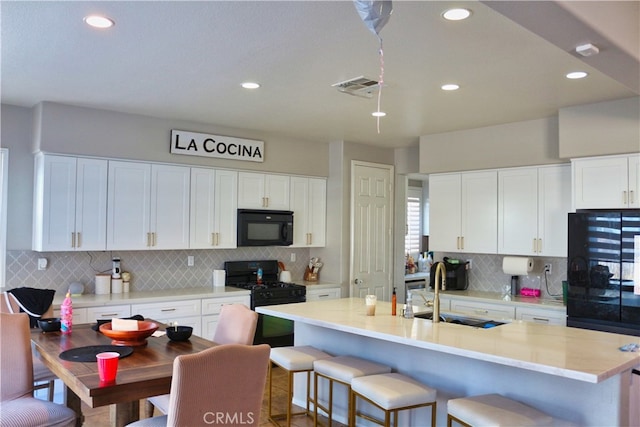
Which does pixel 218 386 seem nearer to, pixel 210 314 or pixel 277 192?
pixel 210 314

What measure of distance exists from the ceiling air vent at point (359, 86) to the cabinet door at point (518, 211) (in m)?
2.01

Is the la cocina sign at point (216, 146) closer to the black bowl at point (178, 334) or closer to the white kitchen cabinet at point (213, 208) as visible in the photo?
the white kitchen cabinet at point (213, 208)

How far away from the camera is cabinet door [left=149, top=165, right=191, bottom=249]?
5.04m

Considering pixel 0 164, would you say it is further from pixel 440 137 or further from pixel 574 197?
pixel 574 197

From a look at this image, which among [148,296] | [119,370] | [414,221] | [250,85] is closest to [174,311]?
[148,296]

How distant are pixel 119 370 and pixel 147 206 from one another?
288cm

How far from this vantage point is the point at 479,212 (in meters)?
5.43

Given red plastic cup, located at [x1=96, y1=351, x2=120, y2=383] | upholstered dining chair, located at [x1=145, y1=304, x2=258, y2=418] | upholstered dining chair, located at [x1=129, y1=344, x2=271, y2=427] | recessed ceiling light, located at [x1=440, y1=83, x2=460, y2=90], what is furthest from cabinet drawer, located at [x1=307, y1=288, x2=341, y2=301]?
red plastic cup, located at [x1=96, y1=351, x2=120, y2=383]

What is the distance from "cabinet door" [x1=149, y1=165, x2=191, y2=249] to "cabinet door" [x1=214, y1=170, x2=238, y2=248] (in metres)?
0.34

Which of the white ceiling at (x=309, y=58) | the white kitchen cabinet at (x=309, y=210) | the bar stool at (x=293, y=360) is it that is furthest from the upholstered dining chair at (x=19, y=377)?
the white kitchen cabinet at (x=309, y=210)

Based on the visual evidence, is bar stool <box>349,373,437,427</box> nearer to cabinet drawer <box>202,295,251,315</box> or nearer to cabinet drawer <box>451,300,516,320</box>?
cabinet drawer <box>451,300,516,320</box>

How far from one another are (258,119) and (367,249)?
2.34m

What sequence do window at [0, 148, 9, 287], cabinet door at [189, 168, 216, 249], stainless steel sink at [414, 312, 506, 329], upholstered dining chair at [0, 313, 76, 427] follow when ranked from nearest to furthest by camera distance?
upholstered dining chair at [0, 313, 76, 427] → stainless steel sink at [414, 312, 506, 329] → window at [0, 148, 9, 287] → cabinet door at [189, 168, 216, 249]

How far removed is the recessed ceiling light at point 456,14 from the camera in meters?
2.51
